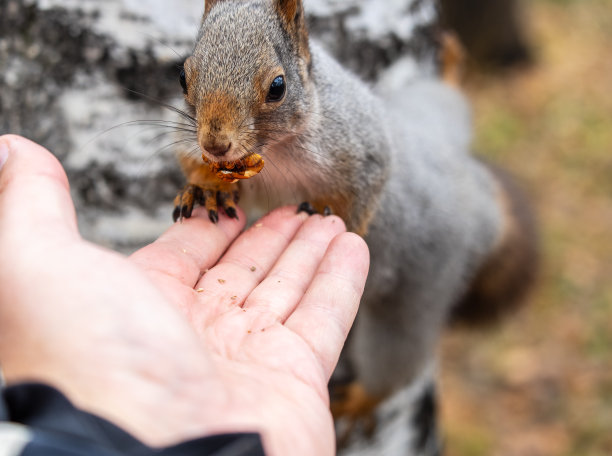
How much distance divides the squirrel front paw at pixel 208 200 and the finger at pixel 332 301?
0.94ft

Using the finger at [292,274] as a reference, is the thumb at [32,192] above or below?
above

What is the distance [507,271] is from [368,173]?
109 centimetres

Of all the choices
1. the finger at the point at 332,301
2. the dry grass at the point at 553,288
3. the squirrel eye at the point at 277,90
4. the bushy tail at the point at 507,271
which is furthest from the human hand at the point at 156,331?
the dry grass at the point at 553,288

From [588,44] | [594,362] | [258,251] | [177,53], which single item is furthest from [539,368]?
[588,44]

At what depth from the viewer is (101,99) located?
149cm

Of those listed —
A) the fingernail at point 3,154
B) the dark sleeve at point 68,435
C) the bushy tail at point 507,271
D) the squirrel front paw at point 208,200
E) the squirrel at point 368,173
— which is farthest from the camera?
the bushy tail at point 507,271

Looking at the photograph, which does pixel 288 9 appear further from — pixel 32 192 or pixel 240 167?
pixel 32 192

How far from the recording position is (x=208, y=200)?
1397mm

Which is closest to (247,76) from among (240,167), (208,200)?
(240,167)

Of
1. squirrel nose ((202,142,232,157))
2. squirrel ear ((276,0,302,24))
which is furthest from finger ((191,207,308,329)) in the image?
squirrel ear ((276,0,302,24))

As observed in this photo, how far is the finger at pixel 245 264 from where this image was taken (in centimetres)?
121

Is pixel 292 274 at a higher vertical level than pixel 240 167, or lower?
lower

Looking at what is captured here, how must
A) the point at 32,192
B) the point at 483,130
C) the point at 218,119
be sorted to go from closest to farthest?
the point at 32,192, the point at 218,119, the point at 483,130

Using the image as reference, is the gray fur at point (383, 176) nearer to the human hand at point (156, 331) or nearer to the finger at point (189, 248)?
the finger at point (189, 248)
